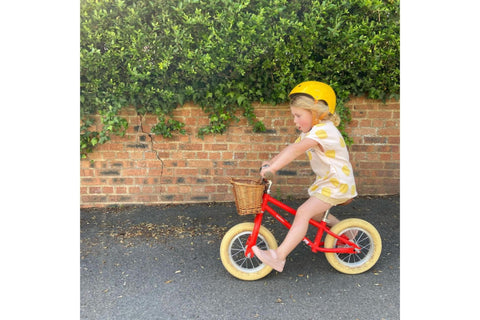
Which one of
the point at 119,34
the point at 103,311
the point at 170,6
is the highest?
the point at 170,6

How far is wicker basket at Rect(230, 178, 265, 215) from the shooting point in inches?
103

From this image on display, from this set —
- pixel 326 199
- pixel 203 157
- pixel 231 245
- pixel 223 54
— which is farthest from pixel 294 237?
pixel 223 54

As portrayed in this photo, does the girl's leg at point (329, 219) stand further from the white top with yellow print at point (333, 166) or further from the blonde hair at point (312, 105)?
the blonde hair at point (312, 105)

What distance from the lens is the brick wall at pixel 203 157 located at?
14.0ft

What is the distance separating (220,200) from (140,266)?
4.93ft

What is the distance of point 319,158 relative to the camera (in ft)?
9.18

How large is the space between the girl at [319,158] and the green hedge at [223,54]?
4.33 ft

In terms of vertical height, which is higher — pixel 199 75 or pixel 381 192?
pixel 199 75

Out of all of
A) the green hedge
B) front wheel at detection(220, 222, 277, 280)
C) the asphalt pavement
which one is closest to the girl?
front wheel at detection(220, 222, 277, 280)

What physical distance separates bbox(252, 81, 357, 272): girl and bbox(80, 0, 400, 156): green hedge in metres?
1.32

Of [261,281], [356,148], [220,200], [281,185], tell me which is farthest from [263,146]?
[261,281]

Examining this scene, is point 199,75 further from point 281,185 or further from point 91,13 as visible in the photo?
point 281,185

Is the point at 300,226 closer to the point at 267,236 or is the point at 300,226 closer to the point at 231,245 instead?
the point at 267,236

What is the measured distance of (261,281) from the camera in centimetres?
288
